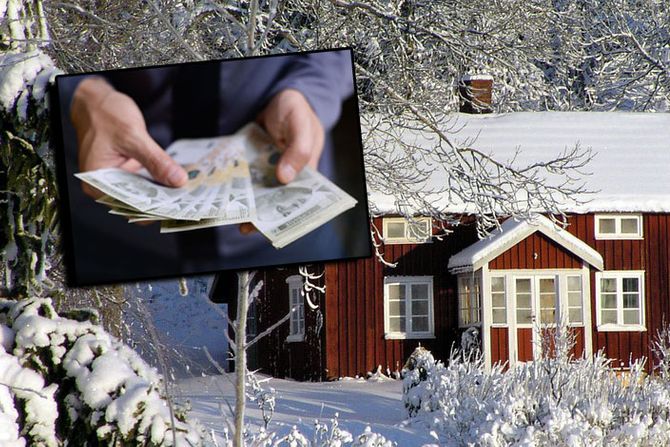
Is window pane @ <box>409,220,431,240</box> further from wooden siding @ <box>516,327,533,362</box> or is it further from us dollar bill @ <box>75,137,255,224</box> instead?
us dollar bill @ <box>75,137,255,224</box>

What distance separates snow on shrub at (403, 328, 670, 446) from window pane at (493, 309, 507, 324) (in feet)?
20.5

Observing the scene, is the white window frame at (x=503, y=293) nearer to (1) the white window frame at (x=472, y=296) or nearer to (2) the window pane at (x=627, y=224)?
(1) the white window frame at (x=472, y=296)

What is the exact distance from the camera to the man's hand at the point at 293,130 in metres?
2.94

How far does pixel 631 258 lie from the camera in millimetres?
19188

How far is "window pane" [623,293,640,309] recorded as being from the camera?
19.1m

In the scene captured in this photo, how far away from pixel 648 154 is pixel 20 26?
1852cm

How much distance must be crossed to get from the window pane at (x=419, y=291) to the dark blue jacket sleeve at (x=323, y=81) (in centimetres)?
1628

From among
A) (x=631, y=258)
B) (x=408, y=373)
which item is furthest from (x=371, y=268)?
(x=408, y=373)

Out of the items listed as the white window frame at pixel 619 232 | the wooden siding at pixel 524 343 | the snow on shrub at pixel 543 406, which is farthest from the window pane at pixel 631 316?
the snow on shrub at pixel 543 406

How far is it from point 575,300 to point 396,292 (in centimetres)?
317

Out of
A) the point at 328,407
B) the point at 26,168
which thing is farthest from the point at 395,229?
the point at 26,168

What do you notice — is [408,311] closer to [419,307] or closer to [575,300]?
[419,307]

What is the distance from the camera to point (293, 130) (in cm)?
298

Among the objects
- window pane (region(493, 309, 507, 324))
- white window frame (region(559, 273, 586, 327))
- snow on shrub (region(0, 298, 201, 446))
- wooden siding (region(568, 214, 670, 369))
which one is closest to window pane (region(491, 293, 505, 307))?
window pane (region(493, 309, 507, 324))
